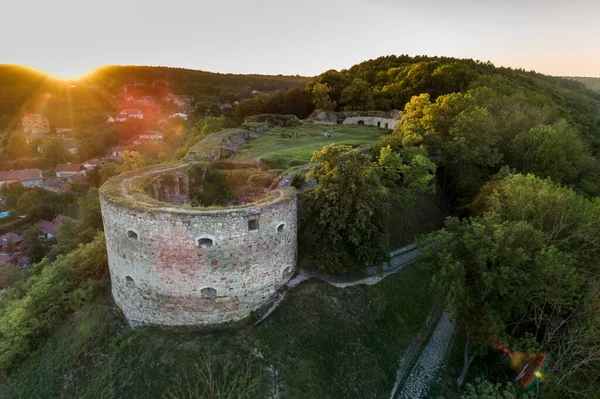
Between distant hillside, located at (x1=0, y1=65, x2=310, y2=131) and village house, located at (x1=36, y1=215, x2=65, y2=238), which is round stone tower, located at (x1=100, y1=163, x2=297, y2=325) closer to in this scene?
village house, located at (x1=36, y1=215, x2=65, y2=238)

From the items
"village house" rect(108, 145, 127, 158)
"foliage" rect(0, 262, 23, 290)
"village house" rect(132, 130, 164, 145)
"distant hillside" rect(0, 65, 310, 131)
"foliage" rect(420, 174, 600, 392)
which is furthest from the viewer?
"distant hillside" rect(0, 65, 310, 131)

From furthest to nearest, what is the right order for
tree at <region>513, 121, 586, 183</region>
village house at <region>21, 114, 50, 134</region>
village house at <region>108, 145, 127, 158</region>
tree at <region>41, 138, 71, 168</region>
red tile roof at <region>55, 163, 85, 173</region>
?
1. village house at <region>21, 114, 50, 134</region>
2. village house at <region>108, 145, 127, 158</region>
3. tree at <region>41, 138, 71, 168</region>
4. red tile roof at <region>55, 163, 85, 173</region>
5. tree at <region>513, 121, 586, 183</region>

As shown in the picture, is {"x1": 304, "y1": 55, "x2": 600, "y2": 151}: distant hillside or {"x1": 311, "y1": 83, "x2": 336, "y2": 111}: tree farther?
{"x1": 311, "y1": 83, "x2": 336, "y2": 111}: tree

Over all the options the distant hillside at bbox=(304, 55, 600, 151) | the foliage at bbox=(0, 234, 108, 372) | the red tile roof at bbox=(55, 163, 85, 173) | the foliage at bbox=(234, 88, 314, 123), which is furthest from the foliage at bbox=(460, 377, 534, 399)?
the red tile roof at bbox=(55, 163, 85, 173)

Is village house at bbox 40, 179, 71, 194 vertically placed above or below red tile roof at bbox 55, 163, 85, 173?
below

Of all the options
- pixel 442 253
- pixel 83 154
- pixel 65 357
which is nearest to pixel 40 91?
pixel 83 154

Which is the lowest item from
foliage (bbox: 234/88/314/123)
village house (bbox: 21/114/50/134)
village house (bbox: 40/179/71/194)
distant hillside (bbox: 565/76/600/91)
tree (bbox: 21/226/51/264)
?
tree (bbox: 21/226/51/264)

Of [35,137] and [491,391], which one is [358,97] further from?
[35,137]

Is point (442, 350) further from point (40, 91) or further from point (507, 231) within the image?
point (40, 91)
